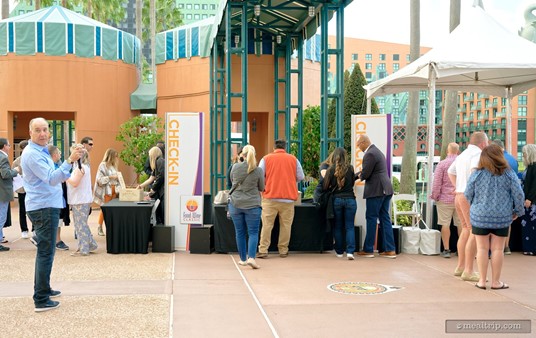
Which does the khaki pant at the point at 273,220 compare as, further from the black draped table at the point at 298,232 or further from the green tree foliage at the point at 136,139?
the green tree foliage at the point at 136,139

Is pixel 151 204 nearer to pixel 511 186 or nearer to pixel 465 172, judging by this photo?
pixel 465 172

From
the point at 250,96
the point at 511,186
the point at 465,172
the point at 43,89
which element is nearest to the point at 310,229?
the point at 465,172

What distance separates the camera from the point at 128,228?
9406 mm

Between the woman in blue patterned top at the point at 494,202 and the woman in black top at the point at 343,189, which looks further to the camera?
the woman in black top at the point at 343,189

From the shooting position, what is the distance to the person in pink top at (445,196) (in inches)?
358

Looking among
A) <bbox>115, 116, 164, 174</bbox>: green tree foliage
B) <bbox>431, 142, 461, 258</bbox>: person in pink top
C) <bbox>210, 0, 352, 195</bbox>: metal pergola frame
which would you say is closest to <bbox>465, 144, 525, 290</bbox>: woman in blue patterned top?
<bbox>431, 142, 461, 258</bbox>: person in pink top

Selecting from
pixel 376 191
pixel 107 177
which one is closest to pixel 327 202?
pixel 376 191

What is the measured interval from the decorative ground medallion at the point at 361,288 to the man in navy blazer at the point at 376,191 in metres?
2.12

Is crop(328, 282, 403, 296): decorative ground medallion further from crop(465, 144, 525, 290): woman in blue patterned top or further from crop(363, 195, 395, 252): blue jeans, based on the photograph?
crop(363, 195, 395, 252): blue jeans

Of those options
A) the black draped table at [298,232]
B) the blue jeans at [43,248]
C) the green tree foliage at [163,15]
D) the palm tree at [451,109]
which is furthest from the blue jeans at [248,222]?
the green tree foliage at [163,15]

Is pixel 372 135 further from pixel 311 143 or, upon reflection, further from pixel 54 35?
pixel 54 35

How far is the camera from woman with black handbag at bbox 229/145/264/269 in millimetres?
8055

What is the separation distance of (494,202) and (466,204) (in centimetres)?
73

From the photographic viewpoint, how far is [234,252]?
375 inches
